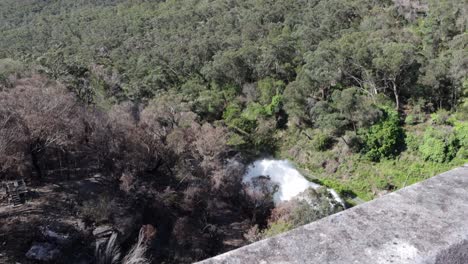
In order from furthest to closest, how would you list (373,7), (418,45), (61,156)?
(373,7), (418,45), (61,156)

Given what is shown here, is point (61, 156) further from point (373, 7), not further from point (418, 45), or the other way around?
point (373, 7)

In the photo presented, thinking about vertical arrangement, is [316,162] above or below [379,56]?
below

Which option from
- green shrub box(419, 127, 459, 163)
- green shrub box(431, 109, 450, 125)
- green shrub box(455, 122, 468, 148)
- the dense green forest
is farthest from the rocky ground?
green shrub box(431, 109, 450, 125)

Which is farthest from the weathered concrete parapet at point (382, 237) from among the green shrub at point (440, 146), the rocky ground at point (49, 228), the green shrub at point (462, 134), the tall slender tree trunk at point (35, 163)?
the green shrub at point (462, 134)

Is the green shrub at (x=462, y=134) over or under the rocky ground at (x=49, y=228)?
under

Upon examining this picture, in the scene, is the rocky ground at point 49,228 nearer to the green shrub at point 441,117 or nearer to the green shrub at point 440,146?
the green shrub at point 440,146

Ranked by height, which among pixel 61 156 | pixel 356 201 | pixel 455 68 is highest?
pixel 455 68

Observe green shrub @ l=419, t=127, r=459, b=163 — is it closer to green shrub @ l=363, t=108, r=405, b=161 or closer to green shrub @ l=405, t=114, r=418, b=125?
green shrub @ l=363, t=108, r=405, b=161

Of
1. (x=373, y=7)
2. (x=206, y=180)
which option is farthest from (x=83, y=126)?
(x=373, y=7)
